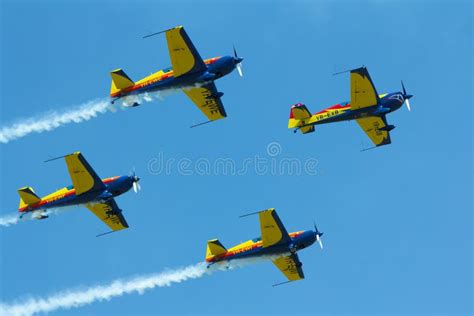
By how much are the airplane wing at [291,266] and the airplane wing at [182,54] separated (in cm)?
1468

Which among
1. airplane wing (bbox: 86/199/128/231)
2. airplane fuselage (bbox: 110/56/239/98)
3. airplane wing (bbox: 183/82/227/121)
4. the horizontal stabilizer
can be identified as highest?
airplane fuselage (bbox: 110/56/239/98)

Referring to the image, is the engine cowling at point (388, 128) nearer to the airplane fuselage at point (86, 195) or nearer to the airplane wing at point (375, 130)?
the airplane wing at point (375, 130)

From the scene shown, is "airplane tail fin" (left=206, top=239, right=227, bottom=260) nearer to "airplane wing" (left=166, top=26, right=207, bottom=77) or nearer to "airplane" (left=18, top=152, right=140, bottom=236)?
"airplane" (left=18, top=152, right=140, bottom=236)

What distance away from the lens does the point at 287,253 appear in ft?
255

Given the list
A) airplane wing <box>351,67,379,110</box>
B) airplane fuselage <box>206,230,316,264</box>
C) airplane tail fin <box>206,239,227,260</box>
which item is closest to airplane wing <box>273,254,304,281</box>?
airplane fuselage <box>206,230,316,264</box>

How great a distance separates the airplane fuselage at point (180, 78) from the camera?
7644 cm

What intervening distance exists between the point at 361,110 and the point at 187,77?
13.1 meters

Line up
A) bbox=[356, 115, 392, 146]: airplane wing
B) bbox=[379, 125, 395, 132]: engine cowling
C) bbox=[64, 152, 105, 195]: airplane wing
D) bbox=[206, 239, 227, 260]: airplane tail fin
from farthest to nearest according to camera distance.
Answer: bbox=[356, 115, 392, 146]: airplane wing
bbox=[379, 125, 395, 132]: engine cowling
bbox=[206, 239, 227, 260]: airplane tail fin
bbox=[64, 152, 105, 195]: airplane wing

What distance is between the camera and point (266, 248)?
77.1m

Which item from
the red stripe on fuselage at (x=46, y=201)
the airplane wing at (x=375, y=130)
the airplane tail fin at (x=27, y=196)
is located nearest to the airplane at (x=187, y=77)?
the red stripe on fuselage at (x=46, y=201)

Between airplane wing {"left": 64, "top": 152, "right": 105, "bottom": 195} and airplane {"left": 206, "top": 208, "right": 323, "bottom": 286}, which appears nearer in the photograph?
airplane wing {"left": 64, "top": 152, "right": 105, "bottom": 195}

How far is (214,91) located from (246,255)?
1175 cm

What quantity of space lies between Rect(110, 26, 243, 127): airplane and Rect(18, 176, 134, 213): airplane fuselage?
5.91 m

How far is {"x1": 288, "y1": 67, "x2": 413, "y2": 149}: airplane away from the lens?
263 ft
